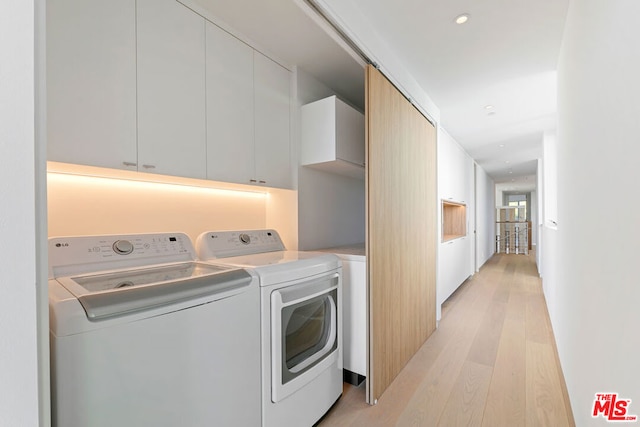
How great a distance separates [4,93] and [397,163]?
2.02 m

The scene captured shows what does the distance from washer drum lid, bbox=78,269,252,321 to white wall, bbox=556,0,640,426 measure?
1.25 metres

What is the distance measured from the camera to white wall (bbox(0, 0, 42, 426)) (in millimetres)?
512

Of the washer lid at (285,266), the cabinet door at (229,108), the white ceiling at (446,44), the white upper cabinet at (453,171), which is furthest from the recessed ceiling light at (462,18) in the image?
the white upper cabinet at (453,171)

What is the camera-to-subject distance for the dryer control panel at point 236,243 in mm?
1680

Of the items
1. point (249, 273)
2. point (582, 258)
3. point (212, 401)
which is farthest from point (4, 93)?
point (582, 258)

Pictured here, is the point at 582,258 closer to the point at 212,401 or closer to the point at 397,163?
the point at 397,163

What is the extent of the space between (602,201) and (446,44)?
154cm

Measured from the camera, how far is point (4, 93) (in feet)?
1.69

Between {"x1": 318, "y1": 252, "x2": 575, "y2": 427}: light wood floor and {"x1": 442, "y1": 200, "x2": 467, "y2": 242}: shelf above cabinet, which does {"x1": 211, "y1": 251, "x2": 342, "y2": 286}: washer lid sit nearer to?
{"x1": 318, "y1": 252, "x2": 575, "y2": 427}: light wood floor

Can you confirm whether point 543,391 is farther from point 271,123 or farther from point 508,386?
point 271,123

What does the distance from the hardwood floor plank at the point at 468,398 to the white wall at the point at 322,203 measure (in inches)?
53.7

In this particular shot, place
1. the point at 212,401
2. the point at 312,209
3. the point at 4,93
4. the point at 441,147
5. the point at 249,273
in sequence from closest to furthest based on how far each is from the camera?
the point at 4,93 < the point at 212,401 < the point at 249,273 < the point at 312,209 < the point at 441,147

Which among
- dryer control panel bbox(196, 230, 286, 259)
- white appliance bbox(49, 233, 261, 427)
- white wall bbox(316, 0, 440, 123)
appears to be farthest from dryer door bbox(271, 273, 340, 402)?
white wall bbox(316, 0, 440, 123)

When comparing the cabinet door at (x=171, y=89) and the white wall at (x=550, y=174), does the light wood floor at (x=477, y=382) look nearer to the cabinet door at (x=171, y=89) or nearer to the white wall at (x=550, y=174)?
the white wall at (x=550, y=174)
